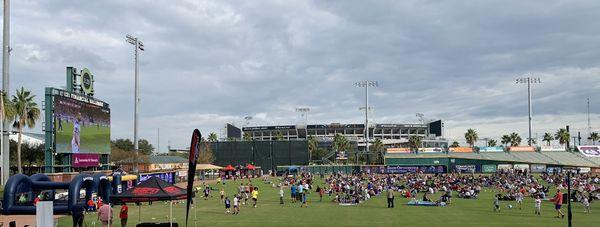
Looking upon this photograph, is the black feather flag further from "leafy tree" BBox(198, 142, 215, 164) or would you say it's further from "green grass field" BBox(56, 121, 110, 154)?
"leafy tree" BBox(198, 142, 215, 164)

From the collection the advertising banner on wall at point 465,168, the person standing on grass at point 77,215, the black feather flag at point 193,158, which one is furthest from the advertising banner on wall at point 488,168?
the black feather flag at point 193,158

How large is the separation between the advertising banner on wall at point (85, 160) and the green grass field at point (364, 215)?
18863 mm

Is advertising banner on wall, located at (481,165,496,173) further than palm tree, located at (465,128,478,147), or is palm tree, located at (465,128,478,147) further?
palm tree, located at (465,128,478,147)

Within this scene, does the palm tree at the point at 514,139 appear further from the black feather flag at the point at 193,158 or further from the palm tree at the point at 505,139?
the black feather flag at the point at 193,158

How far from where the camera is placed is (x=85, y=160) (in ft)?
175

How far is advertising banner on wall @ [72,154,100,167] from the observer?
51.5m

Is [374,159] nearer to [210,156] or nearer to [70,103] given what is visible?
[210,156]

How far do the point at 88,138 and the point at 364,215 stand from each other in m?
35.1

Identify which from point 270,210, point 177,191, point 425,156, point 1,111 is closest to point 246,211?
point 270,210

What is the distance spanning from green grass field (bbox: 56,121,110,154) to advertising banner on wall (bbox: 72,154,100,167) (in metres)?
0.49

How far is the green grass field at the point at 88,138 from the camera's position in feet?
159

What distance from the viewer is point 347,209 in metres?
32.6

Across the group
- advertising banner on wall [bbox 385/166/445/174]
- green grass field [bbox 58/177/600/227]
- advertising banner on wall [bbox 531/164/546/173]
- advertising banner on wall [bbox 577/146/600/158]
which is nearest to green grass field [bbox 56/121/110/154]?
green grass field [bbox 58/177/600/227]

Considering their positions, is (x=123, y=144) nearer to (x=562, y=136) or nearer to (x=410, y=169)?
(x=410, y=169)
